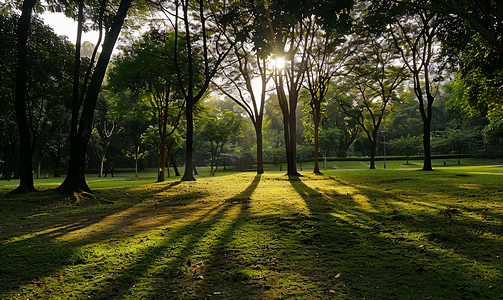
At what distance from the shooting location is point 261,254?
3811 mm

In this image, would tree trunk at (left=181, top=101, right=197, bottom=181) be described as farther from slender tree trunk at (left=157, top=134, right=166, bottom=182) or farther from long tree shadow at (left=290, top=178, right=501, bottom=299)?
long tree shadow at (left=290, top=178, right=501, bottom=299)

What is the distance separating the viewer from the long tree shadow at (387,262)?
2.81m

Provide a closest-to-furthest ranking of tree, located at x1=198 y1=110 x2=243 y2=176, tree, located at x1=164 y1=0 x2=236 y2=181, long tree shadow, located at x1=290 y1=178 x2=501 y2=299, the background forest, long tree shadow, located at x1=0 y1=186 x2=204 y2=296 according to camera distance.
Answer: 1. long tree shadow, located at x1=290 y1=178 x2=501 y2=299
2. long tree shadow, located at x1=0 y1=186 x2=204 y2=296
3. the background forest
4. tree, located at x1=164 y1=0 x2=236 y2=181
5. tree, located at x1=198 y1=110 x2=243 y2=176

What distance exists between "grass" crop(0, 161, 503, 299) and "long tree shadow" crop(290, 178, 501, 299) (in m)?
0.01

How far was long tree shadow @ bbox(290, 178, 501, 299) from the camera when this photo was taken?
9.22 ft

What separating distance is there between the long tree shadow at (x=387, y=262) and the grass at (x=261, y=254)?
0.01m

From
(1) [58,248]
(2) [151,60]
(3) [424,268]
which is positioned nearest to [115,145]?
(2) [151,60]

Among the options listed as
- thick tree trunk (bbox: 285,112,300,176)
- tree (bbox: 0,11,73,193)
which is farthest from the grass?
thick tree trunk (bbox: 285,112,300,176)

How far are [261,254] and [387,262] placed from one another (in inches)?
63.5

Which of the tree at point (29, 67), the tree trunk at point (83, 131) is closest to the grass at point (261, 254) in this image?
the tree trunk at point (83, 131)

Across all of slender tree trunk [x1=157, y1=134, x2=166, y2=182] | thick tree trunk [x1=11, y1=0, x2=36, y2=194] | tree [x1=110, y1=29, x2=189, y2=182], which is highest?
tree [x1=110, y1=29, x2=189, y2=182]

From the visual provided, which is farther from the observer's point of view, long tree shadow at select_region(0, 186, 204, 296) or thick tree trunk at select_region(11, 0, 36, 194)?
thick tree trunk at select_region(11, 0, 36, 194)

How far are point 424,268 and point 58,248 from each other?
16.1ft

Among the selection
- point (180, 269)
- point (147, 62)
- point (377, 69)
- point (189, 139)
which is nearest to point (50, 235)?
point (180, 269)
